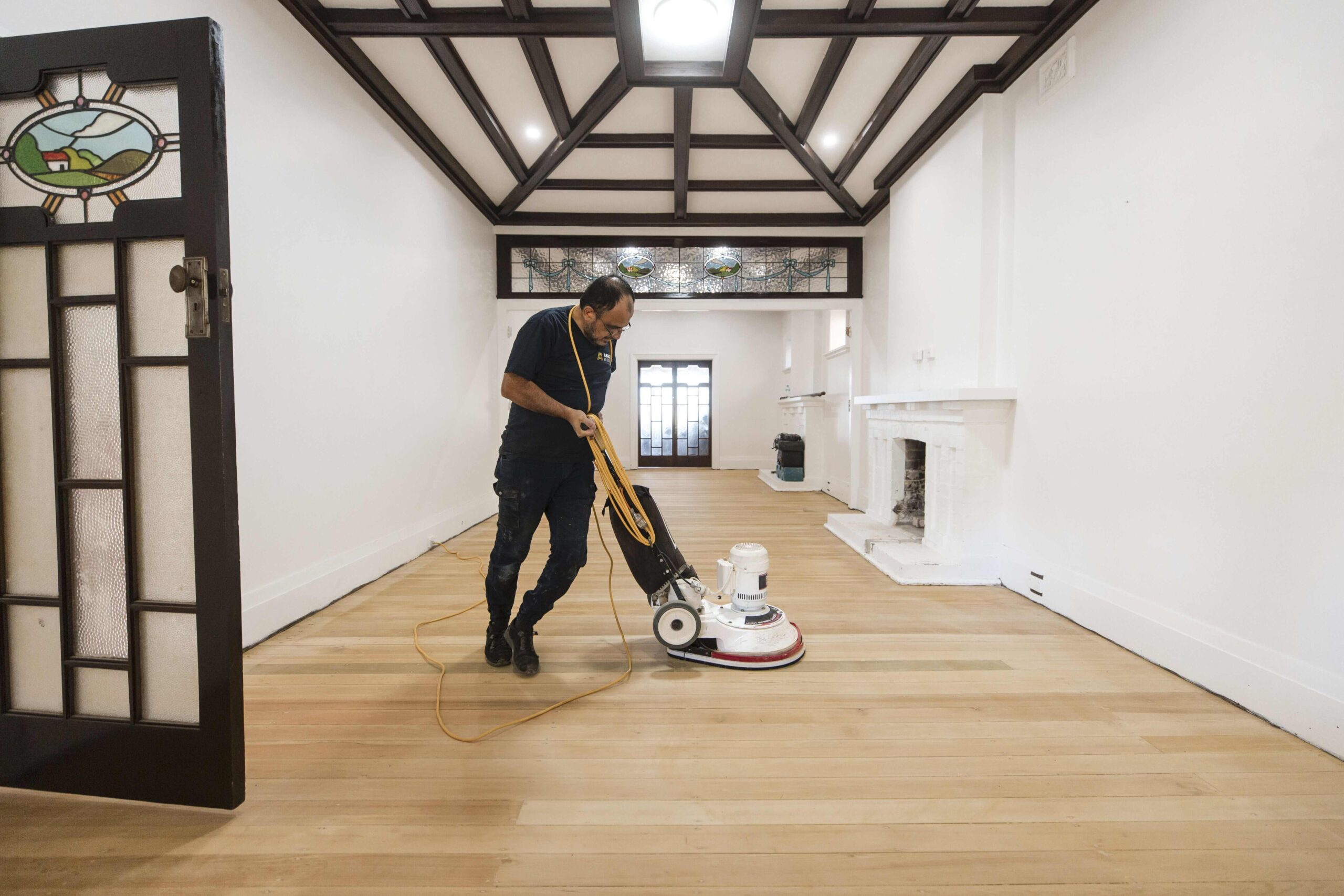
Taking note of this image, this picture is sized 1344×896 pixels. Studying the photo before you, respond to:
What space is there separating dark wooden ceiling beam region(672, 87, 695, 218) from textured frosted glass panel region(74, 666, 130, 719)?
12.7ft

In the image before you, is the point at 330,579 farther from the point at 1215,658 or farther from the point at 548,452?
the point at 1215,658

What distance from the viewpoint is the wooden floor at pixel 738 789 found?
123cm

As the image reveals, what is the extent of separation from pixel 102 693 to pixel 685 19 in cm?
346

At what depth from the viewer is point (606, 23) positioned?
302 centimetres

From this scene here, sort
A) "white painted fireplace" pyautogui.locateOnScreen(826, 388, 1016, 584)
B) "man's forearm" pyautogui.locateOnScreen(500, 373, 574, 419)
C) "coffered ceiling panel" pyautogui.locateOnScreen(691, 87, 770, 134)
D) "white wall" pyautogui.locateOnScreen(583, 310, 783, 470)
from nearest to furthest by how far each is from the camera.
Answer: "man's forearm" pyautogui.locateOnScreen(500, 373, 574, 419), "white painted fireplace" pyautogui.locateOnScreen(826, 388, 1016, 584), "coffered ceiling panel" pyautogui.locateOnScreen(691, 87, 770, 134), "white wall" pyautogui.locateOnScreen(583, 310, 783, 470)

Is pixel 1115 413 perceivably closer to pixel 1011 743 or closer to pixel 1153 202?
pixel 1153 202

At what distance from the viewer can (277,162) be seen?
261cm

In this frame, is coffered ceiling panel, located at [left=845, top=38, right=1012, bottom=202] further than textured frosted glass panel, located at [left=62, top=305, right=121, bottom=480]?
Yes

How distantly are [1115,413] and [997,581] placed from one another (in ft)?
4.21

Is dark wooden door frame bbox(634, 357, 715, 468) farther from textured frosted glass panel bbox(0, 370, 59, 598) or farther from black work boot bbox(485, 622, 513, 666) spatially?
textured frosted glass panel bbox(0, 370, 59, 598)

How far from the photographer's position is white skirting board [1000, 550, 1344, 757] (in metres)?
1.71

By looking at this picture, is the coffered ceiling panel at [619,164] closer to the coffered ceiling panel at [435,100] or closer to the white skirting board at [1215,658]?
the coffered ceiling panel at [435,100]

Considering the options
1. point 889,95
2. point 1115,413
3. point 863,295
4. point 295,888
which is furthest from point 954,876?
point 863,295

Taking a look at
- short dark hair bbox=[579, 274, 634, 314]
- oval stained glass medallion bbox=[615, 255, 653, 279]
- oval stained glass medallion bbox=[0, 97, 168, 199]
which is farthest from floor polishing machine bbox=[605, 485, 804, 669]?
oval stained glass medallion bbox=[615, 255, 653, 279]
